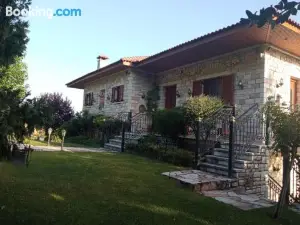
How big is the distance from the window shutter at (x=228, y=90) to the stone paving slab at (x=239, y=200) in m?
4.98

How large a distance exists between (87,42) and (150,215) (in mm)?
8188

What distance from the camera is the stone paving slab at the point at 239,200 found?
5.11 metres

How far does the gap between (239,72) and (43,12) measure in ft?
22.3

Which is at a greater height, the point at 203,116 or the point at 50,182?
the point at 203,116

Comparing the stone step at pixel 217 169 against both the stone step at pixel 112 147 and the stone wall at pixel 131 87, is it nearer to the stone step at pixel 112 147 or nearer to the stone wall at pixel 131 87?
the stone step at pixel 112 147

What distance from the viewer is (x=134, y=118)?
13445 mm

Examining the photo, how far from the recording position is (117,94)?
1580 cm

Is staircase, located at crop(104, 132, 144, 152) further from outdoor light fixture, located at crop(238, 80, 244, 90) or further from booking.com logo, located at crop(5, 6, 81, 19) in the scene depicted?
booking.com logo, located at crop(5, 6, 81, 19)

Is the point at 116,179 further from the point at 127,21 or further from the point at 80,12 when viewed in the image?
the point at 127,21

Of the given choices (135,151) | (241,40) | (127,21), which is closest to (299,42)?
(241,40)

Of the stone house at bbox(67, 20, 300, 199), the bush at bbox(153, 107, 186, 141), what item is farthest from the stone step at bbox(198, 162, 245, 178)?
the bush at bbox(153, 107, 186, 141)

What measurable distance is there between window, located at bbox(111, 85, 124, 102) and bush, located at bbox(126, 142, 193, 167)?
4.92m

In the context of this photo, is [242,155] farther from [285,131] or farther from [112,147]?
[112,147]

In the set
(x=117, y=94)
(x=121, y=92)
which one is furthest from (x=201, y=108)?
(x=117, y=94)
